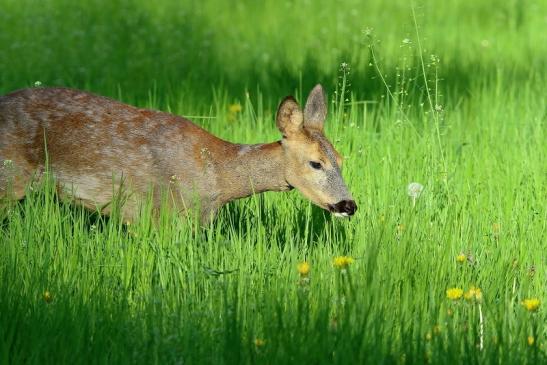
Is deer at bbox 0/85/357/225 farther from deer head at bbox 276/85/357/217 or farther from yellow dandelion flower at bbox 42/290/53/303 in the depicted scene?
yellow dandelion flower at bbox 42/290/53/303

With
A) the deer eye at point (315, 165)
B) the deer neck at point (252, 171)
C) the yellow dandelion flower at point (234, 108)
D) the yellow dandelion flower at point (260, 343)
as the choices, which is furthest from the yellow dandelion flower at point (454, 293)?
the yellow dandelion flower at point (234, 108)

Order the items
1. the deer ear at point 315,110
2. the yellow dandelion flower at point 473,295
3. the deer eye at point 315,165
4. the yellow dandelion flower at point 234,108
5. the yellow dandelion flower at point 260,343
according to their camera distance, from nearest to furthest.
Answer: the yellow dandelion flower at point 260,343 → the yellow dandelion flower at point 473,295 → the deer eye at point 315,165 → the deer ear at point 315,110 → the yellow dandelion flower at point 234,108

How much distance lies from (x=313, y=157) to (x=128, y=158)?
3.28ft

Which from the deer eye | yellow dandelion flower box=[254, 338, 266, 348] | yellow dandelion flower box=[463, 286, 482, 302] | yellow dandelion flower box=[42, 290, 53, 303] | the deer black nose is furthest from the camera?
the deer eye

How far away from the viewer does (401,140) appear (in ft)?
24.6

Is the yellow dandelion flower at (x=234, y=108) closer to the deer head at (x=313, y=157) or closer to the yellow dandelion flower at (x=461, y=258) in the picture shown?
the deer head at (x=313, y=157)

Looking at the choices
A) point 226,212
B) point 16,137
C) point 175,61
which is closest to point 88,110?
point 16,137

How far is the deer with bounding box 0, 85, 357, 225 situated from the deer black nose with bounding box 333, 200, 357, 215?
382 millimetres

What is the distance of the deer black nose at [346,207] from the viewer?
578 cm

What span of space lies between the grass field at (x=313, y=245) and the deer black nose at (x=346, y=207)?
0.40 feet

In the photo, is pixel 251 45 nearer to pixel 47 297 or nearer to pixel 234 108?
pixel 234 108

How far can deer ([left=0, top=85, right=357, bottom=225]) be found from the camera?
245 inches

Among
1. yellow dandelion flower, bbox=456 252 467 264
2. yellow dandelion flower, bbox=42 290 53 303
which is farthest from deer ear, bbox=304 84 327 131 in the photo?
yellow dandelion flower, bbox=42 290 53 303

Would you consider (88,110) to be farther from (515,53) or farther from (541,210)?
(515,53)
